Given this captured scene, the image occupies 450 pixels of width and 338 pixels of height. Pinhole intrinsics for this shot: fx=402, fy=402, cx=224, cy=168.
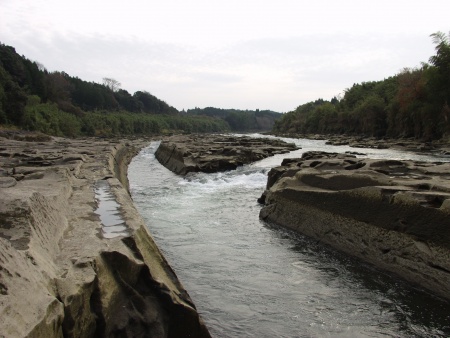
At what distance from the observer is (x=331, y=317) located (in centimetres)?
473

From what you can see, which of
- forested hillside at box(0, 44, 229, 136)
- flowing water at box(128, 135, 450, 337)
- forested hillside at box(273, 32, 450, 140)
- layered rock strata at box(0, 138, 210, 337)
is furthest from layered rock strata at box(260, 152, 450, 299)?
forested hillside at box(0, 44, 229, 136)

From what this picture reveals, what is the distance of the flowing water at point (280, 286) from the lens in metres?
4.54

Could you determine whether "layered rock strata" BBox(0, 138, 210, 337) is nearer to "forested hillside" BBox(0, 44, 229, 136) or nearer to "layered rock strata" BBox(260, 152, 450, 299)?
"layered rock strata" BBox(260, 152, 450, 299)

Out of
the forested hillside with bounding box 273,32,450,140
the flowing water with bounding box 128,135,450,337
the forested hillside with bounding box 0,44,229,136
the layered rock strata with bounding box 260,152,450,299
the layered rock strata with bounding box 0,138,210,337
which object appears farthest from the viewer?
the forested hillside with bounding box 0,44,229,136

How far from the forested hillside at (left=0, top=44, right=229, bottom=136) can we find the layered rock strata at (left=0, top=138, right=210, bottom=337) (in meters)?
37.7

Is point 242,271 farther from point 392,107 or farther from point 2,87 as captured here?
point 392,107

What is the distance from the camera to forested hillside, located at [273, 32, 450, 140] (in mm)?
32219

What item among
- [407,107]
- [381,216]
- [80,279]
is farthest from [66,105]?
[80,279]

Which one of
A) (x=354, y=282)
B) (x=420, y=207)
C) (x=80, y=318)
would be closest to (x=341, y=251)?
(x=354, y=282)

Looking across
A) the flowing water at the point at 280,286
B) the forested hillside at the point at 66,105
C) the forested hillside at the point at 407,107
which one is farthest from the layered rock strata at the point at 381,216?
the forested hillside at the point at 66,105

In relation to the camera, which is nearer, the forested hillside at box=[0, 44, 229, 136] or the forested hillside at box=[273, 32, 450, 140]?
the forested hillside at box=[273, 32, 450, 140]

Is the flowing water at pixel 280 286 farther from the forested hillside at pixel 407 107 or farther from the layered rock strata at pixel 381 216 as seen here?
the forested hillside at pixel 407 107

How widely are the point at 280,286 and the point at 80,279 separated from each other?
9.96ft

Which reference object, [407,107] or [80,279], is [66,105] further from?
[80,279]
